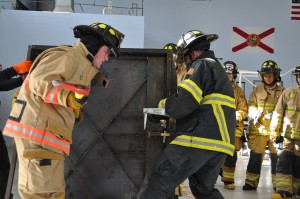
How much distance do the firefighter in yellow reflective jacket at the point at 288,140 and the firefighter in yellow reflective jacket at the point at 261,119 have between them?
506 millimetres

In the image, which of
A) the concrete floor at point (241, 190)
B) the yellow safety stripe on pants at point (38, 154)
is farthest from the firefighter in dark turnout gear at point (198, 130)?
the concrete floor at point (241, 190)

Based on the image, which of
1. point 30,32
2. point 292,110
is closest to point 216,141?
point 292,110

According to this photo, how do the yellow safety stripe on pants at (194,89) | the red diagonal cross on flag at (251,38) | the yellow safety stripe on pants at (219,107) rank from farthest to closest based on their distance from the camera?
the red diagonal cross on flag at (251,38) → the yellow safety stripe on pants at (219,107) → the yellow safety stripe on pants at (194,89)

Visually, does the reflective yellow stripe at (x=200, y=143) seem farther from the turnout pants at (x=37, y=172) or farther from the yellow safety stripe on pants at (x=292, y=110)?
the yellow safety stripe on pants at (x=292, y=110)

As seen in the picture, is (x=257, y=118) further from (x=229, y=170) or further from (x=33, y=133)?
(x=33, y=133)

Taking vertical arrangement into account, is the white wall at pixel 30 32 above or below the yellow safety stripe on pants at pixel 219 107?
above

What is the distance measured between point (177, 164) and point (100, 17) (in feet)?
26.5

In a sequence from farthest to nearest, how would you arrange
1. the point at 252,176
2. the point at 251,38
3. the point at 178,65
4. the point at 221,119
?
the point at 251,38 < the point at 252,176 < the point at 178,65 < the point at 221,119

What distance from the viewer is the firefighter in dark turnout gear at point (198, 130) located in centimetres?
330

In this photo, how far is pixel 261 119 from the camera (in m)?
6.66

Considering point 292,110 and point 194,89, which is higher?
point 194,89

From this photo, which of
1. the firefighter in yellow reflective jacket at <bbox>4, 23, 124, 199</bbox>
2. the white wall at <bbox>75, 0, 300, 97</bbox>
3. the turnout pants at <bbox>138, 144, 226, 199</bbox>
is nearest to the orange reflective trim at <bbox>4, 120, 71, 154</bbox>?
the firefighter in yellow reflective jacket at <bbox>4, 23, 124, 199</bbox>

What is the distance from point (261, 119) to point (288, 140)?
85 centimetres

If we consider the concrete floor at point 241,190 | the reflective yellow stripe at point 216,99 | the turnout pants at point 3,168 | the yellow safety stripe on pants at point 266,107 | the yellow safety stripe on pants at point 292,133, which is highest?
the reflective yellow stripe at point 216,99
